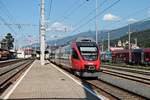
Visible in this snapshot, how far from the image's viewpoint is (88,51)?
81.1ft

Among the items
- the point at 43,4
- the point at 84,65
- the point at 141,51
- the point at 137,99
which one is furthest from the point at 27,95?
the point at 141,51

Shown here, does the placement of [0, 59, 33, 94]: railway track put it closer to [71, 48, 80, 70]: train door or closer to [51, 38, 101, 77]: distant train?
[71, 48, 80, 70]: train door

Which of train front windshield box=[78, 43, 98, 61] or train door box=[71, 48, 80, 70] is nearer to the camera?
train front windshield box=[78, 43, 98, 61]

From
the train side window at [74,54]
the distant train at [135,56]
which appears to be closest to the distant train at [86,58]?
the train side window at [74,54]

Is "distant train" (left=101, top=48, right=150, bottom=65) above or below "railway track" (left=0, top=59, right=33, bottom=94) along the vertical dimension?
above

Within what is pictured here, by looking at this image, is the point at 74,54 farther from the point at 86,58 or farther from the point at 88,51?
the point at 86,58

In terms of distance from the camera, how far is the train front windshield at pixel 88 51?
80.6ft

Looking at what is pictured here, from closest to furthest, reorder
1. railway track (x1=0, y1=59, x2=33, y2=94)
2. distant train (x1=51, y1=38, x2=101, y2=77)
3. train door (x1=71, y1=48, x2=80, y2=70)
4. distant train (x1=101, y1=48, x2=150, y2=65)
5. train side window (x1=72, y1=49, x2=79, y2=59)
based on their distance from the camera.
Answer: railway track (x1=0, y1=59, x2=33, y2=94) < distant train (x1=51, y1=38, x2=101, y2=77) < train door (x1=71, y1=48, x2=80, y2=70) < train side window (x1=72, y1=49, x2=79, y2=59) < distant train (x1=101, y1=48, x2=150, y2=65)

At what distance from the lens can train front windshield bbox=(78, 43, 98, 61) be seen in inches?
968

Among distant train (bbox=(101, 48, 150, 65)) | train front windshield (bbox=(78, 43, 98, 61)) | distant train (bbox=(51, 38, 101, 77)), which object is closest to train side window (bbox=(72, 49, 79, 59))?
distant train (bbox=(51, 38, 101, 77))

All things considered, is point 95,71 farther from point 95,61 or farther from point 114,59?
point 114,59

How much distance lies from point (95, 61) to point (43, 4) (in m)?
28.1

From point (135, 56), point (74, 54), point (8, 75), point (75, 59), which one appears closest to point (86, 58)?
point (75, 59)

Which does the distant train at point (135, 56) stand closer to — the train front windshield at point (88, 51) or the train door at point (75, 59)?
the train door at point (75, 59)
